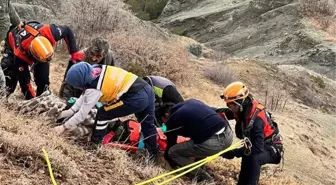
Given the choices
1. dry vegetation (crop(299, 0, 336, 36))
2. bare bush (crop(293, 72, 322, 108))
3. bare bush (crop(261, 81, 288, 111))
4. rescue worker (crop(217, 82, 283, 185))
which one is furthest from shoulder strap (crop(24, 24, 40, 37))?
dry vegetation (crop(299, 0, 336, 36))

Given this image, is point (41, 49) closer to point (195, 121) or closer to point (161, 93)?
point (161, 93)

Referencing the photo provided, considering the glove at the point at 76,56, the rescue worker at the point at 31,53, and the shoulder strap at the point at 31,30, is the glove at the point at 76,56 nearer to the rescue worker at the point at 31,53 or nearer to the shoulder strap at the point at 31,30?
the rescue worker at the point at 31,53

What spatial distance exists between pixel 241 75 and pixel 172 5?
28723mm

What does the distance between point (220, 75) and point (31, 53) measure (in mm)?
12879

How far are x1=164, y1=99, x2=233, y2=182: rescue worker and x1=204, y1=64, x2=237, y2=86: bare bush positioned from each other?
12.9 meters

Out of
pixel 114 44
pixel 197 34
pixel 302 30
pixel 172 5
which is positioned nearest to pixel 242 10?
pixel 197 34

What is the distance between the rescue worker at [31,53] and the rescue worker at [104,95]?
4.31 ft

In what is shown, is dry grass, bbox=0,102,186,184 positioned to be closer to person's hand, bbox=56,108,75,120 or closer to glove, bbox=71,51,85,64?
person's hand, bbox=56,108,75,120

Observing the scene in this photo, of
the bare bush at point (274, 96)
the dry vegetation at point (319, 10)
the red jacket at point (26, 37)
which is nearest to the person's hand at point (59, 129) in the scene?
the red jacket at point (26, 37)

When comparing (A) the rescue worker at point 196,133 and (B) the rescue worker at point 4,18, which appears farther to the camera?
(B) the rescue worker at point 4,18

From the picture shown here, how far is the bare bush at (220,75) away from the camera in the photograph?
19.9m

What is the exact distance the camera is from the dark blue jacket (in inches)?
267

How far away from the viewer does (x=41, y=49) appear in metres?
7.50

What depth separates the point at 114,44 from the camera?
15.9m
